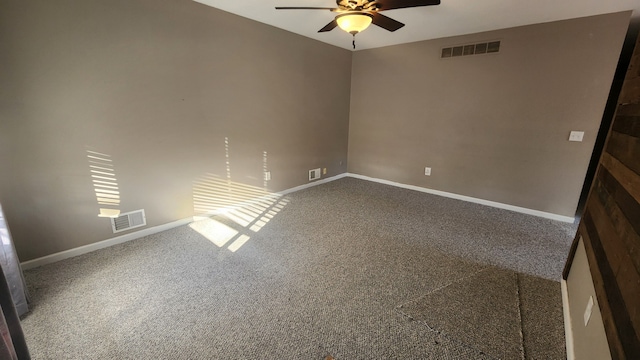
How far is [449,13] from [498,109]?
1.47m

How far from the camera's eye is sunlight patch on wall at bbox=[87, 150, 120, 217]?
2.29 metres

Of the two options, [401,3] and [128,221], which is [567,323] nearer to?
[401,3]

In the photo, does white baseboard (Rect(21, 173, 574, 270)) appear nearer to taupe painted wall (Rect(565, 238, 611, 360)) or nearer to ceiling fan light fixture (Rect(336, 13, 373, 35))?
taupe painted wall (Rect(565, 238, 611, 360))

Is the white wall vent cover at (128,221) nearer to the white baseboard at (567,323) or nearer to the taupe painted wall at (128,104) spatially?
the taupe painted wall at (128,104)

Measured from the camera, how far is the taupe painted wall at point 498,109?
2.89 metres

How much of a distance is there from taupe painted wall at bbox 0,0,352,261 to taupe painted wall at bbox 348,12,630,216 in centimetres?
176

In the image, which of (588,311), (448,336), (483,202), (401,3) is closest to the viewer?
(588,311)

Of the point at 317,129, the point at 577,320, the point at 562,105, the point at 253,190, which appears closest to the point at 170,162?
the point at 253,190

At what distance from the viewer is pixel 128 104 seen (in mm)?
2375

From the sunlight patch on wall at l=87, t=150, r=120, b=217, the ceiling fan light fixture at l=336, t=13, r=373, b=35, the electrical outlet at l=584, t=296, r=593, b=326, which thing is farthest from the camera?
the sunlight patch on wall at l=87, t=150, r=120, b=217

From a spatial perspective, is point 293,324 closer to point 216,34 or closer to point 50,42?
point 50,42

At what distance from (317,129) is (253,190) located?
1.52m

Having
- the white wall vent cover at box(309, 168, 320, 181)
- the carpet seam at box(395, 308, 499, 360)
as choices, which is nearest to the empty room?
the carpet seam at box(395, 308, 499, 360)

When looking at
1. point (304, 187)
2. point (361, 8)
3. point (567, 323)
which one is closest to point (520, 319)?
point (567, 323)
